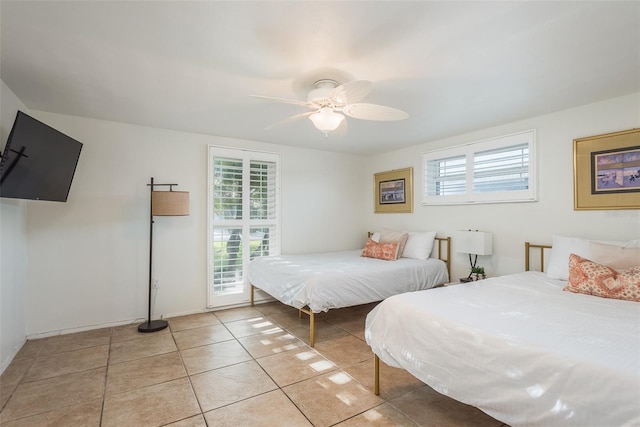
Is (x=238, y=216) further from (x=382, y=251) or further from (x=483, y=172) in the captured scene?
(x=483, y=172)

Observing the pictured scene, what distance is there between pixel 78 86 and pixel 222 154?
1.80 metres

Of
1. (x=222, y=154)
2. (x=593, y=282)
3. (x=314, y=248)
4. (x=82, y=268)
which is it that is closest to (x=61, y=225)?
(x=82, y=268)

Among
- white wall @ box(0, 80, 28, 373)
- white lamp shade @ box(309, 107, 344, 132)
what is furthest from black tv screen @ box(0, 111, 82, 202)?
white lamp shade @ box(309, 107, 344, 132)

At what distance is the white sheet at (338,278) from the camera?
3070 mm

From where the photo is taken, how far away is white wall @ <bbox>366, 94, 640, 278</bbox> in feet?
9.18

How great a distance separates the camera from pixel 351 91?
6.71 feet

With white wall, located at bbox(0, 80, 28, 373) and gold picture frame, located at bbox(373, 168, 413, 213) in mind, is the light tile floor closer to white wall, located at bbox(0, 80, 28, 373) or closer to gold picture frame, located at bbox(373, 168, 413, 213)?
white wall, located at bbox(0, 80, 28, 373)

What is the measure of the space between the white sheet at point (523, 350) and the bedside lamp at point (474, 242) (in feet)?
3.85

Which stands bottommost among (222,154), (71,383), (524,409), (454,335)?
(71,383)

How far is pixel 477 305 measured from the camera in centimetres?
200

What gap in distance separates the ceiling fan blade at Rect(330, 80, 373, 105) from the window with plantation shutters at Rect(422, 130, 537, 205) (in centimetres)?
242

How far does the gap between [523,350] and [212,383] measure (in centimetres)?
218

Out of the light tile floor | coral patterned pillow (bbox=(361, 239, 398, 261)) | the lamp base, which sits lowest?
the light tile floor

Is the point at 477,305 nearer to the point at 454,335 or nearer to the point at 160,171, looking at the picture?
the point at 454,335
